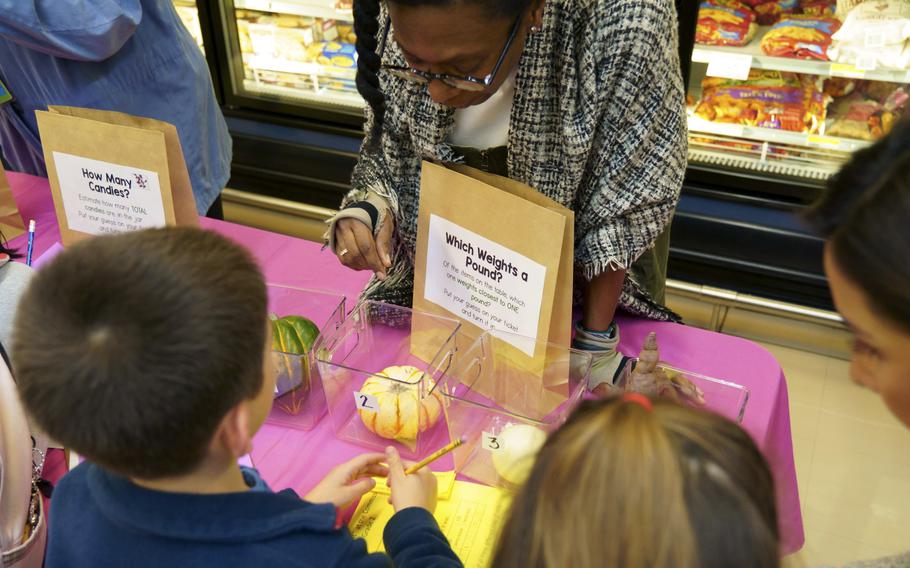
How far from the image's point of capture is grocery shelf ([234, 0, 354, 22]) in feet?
9.12

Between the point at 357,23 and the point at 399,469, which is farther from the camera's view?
the point at 357,23

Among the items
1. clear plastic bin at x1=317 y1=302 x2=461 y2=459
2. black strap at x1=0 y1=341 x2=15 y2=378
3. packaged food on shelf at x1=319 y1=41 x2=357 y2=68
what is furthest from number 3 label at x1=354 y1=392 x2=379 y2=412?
packaged food on shelf at x1=319 y1=41 x2=357 y2=68

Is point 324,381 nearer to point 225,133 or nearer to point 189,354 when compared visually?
point 189,354

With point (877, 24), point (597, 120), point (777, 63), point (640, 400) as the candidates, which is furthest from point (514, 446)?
point (877, 24)

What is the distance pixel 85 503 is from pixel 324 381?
38 centimetres

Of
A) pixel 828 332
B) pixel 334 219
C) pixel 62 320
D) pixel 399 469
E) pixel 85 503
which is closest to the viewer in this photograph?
pixel 62 320

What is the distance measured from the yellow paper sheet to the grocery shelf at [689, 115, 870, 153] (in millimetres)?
1945

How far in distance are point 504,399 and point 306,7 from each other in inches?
81.3

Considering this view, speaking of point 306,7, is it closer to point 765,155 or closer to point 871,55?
point 765,155

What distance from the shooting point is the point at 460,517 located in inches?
40.4

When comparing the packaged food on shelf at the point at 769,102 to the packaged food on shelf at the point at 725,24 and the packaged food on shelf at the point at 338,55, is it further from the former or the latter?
the packaged food on shelf at the point at 338,55

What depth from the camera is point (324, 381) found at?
116cm

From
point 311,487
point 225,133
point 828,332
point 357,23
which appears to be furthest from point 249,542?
point 828,332

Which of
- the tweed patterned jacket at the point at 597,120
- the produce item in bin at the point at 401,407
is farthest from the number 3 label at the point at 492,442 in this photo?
the tweed patterned jacket at the point at 597,120
